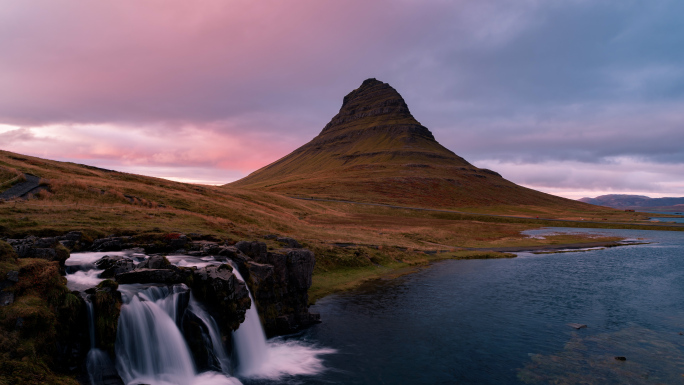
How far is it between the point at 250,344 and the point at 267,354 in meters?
1.36

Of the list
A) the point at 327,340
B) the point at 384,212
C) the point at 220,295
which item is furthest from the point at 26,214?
the point at 384,212

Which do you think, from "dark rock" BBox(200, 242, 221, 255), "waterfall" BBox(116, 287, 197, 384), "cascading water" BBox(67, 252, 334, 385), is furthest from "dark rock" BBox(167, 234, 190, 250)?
"waterfall" BBox(116, 287, 197, 384)

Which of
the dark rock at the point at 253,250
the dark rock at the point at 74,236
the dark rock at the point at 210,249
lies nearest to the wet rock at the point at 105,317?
the dark rock at the point at 210,249

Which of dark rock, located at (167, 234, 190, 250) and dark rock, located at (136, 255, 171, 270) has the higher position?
dark rock, located at (167, 234, 190, 250)

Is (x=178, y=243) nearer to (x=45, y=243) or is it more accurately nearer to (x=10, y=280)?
(x=45, y=243)

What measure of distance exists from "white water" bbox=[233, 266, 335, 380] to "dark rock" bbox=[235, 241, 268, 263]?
3468 millimetres

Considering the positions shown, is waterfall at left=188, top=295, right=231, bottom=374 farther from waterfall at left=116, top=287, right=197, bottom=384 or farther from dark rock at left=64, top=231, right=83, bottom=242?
dark rock at left=64, top=231, right=83, bottom=242

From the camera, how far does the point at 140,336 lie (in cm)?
1780

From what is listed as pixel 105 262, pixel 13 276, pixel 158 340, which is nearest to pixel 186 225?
pixel 105 262

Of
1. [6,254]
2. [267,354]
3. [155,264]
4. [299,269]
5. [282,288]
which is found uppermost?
[6,254]

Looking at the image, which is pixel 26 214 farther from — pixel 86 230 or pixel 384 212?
pixel 384 212

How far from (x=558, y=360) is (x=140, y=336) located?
2329 centimetres

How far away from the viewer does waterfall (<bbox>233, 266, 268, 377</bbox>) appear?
22531 mm

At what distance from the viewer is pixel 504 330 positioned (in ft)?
92.8
